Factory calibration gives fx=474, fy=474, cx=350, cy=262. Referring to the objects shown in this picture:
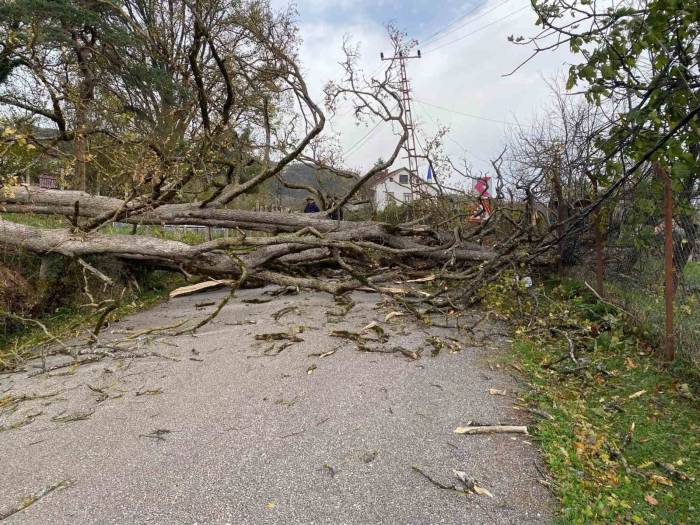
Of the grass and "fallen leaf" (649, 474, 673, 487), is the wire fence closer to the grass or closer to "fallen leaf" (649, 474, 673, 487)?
the grass

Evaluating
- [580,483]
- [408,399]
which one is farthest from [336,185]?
[580,483]

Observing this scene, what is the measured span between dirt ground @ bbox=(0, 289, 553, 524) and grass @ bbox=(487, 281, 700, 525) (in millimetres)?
196

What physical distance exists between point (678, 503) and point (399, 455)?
53.6 inches

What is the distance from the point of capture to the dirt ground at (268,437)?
220cm

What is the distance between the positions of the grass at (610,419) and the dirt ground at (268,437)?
196 millimetres

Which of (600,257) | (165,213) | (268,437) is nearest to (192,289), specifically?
(165,213)

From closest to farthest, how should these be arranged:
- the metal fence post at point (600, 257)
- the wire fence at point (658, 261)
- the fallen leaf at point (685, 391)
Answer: the fallen leaf at point (685, 391) < the wire fence at point (658, 261) < the metal fence post at point (600, 257)

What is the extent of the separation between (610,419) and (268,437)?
2290mm

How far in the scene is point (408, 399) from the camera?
3426 millimetres

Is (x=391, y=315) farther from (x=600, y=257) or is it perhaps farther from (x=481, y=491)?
(x=481, y=491)

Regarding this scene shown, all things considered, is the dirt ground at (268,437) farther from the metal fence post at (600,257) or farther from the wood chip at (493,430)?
the metal fence post at (600,257)

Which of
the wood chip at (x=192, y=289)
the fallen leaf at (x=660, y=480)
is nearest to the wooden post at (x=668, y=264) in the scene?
the fallen leaf at (x=660, y=480)

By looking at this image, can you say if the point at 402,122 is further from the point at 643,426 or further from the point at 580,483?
the point at 580,483

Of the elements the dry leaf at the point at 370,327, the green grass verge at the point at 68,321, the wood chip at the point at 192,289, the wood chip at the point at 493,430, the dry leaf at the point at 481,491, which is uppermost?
the dry leaf at the point at 370,327
